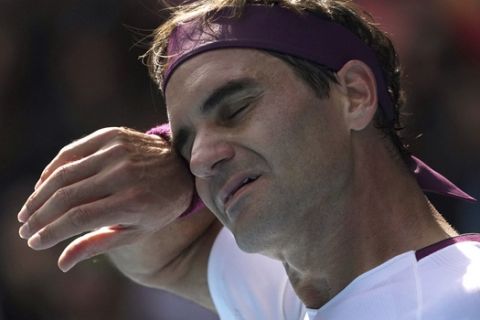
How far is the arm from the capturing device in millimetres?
1743

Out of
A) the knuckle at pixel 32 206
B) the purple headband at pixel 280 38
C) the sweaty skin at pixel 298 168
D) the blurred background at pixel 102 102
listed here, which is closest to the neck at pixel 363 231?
the sweaty skin at pixel 298 168

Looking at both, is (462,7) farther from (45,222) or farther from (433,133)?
(45,222)

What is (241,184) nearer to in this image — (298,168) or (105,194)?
(298,168)

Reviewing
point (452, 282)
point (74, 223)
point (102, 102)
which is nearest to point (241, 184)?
point (74, 223)

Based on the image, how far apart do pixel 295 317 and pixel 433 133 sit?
1.46 metres

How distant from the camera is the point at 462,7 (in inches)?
137

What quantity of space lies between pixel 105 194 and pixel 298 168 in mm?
391

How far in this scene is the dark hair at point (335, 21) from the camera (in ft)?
5.82

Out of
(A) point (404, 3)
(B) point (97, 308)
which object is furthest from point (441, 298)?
(B) point (97, 308)

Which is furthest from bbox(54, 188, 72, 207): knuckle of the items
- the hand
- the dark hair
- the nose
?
the dark hair

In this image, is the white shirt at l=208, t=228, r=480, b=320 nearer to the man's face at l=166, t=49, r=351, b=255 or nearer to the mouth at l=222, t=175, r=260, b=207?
the man's face at l=166, t=49, r=351, b=255

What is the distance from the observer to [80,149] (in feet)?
6.03

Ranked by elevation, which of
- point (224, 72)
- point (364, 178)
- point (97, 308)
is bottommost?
point (97, 308)

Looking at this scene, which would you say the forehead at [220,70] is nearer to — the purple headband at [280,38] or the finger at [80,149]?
the purple headband at [280,38]
